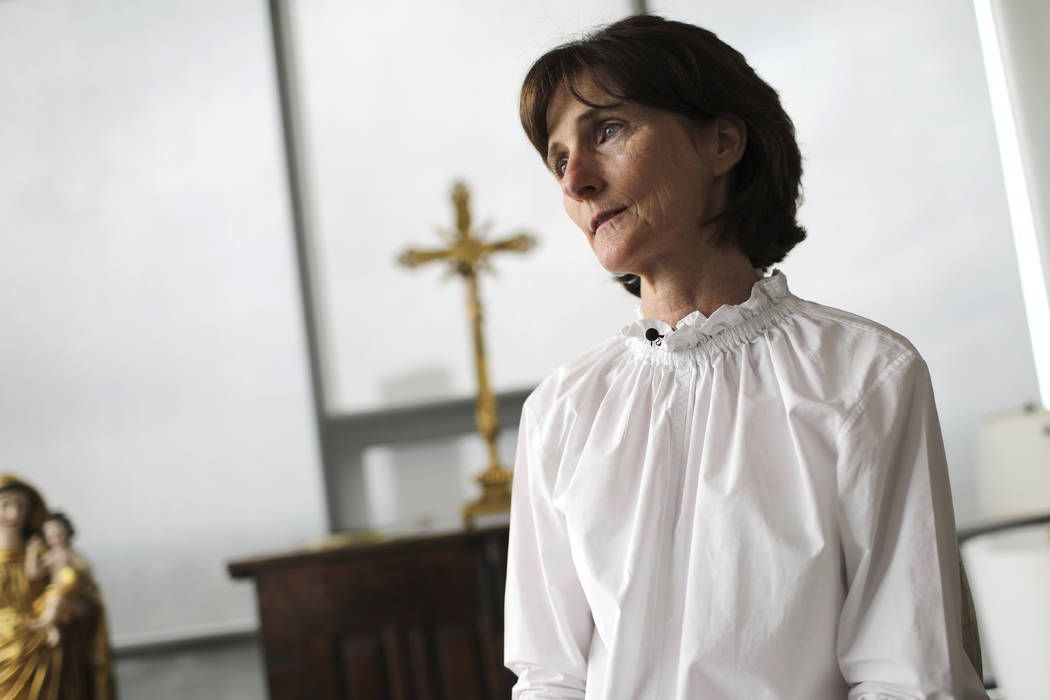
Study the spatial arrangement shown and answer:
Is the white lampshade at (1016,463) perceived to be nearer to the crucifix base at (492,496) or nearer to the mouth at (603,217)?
the crucifix base at (492,496)

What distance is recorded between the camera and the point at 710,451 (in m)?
1.35

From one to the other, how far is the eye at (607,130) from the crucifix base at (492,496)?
1.92 meters

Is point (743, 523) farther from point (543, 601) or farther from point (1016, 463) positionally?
point (1016, 463)

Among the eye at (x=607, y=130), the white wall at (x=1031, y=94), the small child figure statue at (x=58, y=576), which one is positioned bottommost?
the small child figure statue at (x=58, y=576)

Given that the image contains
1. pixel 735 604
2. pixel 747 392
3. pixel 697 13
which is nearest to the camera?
pixel 735 604

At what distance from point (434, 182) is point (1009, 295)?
2.53m

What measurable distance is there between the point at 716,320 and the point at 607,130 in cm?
33

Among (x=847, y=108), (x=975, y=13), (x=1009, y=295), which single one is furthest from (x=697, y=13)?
(x=1009, y=295)

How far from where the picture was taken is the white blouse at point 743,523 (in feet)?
3.99

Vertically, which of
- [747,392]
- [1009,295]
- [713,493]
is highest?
[1009,295]

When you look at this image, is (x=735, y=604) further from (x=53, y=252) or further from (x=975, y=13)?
(x=53, y=252)

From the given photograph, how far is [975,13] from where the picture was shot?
400cm

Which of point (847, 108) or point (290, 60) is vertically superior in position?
point (290, 60)

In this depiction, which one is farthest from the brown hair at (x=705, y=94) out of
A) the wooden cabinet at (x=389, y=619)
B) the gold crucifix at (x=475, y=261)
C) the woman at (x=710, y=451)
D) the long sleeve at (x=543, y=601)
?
the gold crucifix at (x=475, y=261)
